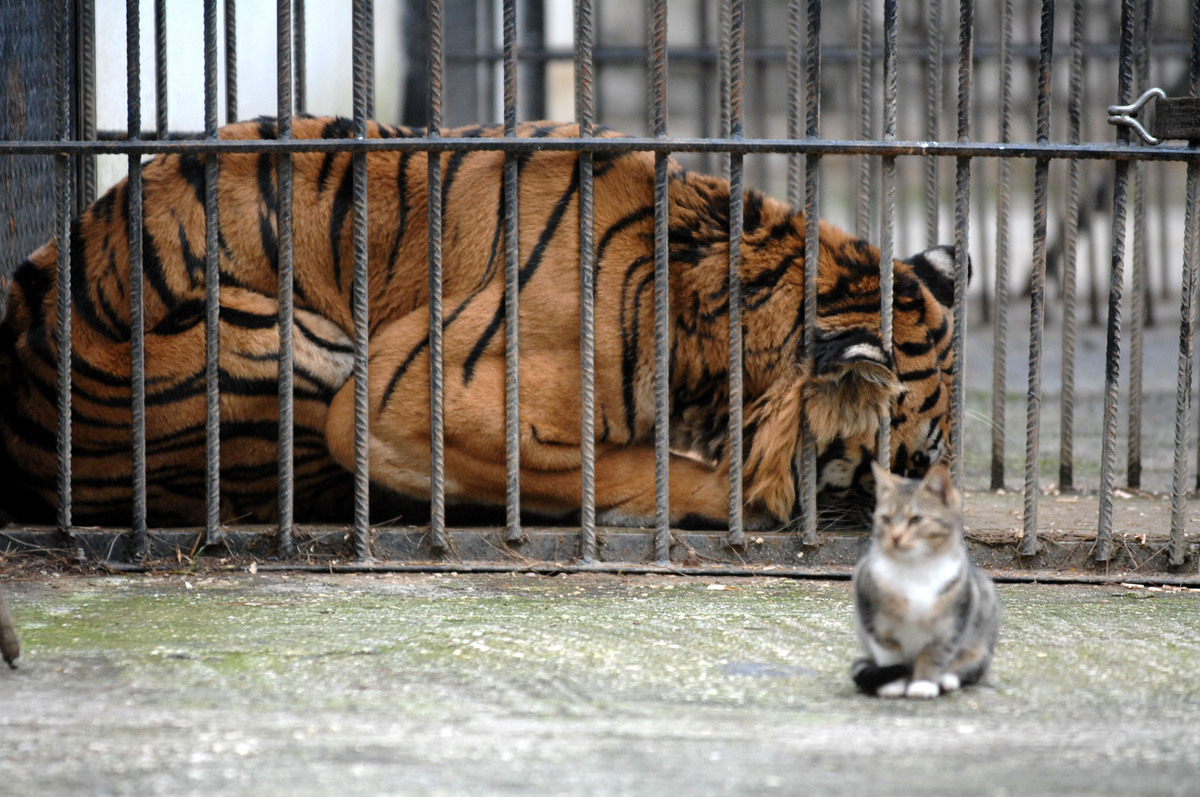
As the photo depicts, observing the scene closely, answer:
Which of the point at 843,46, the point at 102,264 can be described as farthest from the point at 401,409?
the point at 843,46

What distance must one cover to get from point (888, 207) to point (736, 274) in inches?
19.0

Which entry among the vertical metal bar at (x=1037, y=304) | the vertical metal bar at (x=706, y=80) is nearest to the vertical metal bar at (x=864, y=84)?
the vertical metal bar at (x=1037, y=304)

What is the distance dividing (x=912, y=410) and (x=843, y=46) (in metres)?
6.51

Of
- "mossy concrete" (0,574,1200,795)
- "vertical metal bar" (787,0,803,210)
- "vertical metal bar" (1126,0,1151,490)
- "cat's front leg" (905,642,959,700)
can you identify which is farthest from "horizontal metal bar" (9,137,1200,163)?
"cat's front leg" (905,642,959,700)

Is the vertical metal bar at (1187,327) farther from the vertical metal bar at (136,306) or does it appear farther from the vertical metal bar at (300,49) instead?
the vertical metal bar at (136,306)

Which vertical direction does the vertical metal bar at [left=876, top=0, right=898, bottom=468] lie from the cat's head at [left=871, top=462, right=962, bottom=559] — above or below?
above

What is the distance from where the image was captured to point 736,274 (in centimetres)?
380

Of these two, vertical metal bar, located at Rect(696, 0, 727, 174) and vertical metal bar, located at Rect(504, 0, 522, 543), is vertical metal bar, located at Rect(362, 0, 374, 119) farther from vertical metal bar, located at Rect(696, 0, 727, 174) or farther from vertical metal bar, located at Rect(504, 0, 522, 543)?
vertical metal bar, located at Rect(696, 0, 727, 174)

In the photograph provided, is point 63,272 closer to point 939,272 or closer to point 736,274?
point 736,274

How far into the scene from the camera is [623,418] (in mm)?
3977

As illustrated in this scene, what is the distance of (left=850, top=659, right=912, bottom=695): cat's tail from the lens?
2465 millimetres

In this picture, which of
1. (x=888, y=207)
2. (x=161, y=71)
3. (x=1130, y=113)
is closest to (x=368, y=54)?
(x=161, y=71)

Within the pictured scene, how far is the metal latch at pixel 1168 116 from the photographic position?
356 cm

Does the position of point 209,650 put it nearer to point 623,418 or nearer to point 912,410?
point 623,418
